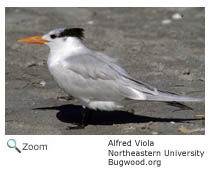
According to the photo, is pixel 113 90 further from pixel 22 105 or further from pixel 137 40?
pixel 137 40

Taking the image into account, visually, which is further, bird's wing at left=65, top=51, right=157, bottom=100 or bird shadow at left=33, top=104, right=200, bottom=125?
bird shadow at left=33, top=104, right=200, bottom=125

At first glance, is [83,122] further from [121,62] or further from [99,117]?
[121,62]

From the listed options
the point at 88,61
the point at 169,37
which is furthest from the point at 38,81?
the point at 169,37

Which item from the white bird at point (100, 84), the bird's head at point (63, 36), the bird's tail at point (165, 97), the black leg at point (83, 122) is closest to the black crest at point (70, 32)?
the bird's head at point (63, 36)

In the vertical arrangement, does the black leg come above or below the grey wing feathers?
below

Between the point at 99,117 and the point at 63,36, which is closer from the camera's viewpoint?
the point at 63,36

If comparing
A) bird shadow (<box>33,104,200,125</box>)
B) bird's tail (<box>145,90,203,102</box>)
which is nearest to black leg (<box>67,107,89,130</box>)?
bird shadow (<box>33,104,200,125</box>)

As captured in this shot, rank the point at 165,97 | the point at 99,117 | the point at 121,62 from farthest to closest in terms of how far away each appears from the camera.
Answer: the point at 121,62 < the point at 99,117 < the point at 165,97

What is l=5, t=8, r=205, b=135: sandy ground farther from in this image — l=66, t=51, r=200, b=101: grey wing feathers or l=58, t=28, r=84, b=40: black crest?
l=58, t=28, r=84, b=40: black crest

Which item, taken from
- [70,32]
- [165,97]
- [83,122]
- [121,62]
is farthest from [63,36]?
[121,62]
